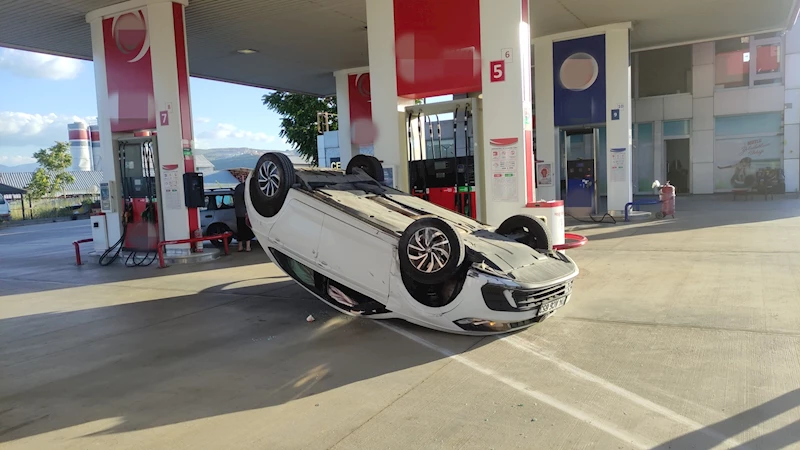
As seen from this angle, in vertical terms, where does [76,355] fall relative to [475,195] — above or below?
below

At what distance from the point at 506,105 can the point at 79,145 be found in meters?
73.6

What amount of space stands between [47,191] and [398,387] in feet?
127

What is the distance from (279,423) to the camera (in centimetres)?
345

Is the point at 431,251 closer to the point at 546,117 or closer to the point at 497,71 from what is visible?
the point at 497,71

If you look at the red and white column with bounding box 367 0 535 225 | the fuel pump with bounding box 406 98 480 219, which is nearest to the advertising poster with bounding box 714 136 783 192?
the fuel pump with bounding box 406 98 480 219

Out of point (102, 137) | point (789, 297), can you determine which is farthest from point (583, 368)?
point (102, 137)

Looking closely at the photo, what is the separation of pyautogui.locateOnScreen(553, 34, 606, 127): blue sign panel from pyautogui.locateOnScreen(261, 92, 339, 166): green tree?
Answer: 13930mm

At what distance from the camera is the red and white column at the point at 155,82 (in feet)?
35.3

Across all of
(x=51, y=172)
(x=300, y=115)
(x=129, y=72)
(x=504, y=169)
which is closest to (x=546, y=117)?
(x=504, y=169)

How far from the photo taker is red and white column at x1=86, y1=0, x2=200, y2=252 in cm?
1076

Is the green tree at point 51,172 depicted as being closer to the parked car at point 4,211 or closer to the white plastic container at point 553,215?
the parked car at point 4,211

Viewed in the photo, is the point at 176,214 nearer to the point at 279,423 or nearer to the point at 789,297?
the point at 279,423

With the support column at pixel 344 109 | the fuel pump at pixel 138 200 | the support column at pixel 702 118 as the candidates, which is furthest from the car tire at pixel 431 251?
the support column at pixel 702 118

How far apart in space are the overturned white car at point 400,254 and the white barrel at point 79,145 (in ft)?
234
